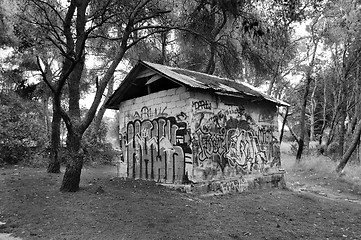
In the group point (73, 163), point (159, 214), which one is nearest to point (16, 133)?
point (73, 163)

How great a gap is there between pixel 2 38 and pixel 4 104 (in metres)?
4.06

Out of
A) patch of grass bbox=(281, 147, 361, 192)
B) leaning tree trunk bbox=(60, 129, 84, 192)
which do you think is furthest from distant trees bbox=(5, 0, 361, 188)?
patch of grass bbox=(281, 147, 361, 192)

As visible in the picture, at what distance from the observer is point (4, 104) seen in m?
18.1

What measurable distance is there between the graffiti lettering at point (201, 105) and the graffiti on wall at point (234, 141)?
0.24 meters

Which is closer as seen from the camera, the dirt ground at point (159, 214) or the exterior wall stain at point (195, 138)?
the dirt ground at point (159, 214)

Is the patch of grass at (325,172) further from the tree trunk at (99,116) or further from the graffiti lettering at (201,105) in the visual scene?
the tree trunk at (99,116)

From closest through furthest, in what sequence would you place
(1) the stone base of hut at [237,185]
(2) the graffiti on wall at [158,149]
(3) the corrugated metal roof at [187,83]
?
1. (1) the stone base of hut at [237,185]
2. (3) the corrugated metal roof at [187,83]
3. (2) the graffiti on wall at [158,149]

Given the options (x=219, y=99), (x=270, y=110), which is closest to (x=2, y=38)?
(x=219, y=99)

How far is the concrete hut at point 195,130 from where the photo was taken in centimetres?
1016

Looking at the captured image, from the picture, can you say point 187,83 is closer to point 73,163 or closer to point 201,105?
point 201,105

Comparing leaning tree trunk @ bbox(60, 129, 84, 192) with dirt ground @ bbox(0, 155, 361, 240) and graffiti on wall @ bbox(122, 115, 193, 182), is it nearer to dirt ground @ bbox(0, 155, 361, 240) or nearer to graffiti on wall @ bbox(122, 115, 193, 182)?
dirt ground @ bbox(0, 155, 361, 240)

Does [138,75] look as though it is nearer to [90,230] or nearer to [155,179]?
[155,179]

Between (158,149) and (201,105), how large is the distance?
2349 millimetres

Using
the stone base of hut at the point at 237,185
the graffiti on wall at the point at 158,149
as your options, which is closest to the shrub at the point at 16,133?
the graffiti on wall at the point at 158,149
